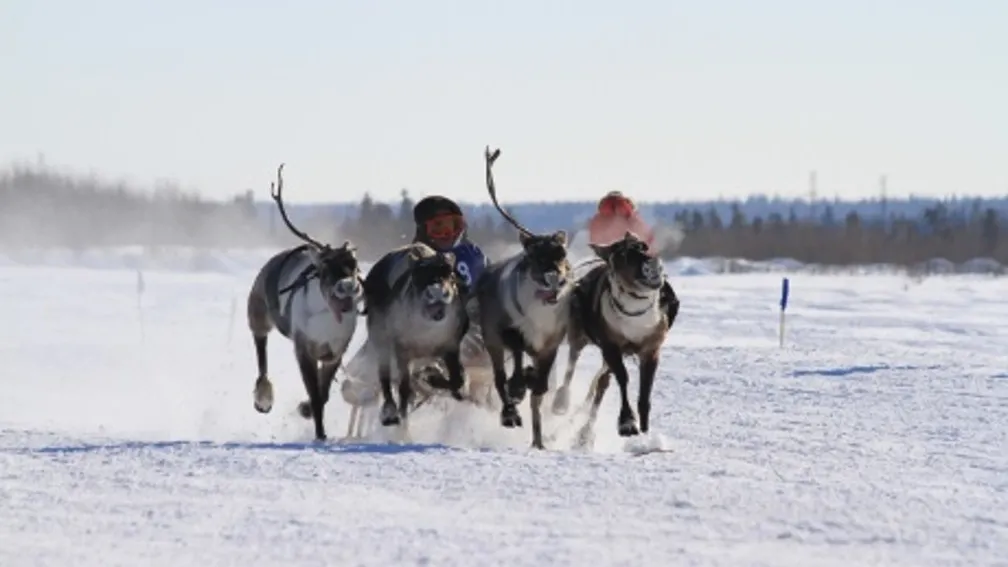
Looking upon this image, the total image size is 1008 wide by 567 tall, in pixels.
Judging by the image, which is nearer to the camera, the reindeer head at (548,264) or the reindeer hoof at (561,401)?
the reindeer head at (548,264)

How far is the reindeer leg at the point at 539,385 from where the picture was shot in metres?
12.5

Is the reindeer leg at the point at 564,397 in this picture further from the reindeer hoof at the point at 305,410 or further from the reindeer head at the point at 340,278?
the reindeer head at the point at 340,278

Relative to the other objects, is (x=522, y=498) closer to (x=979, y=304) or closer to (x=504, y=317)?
(x=504, y=317)

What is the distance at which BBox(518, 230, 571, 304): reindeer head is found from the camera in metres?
11.8

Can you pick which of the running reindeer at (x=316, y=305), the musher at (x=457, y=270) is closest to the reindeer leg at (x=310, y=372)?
the running reindeer at (x=316, y=305)

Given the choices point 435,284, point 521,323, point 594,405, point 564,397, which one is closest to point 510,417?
point 521,323

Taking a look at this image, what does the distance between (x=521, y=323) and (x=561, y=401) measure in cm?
163

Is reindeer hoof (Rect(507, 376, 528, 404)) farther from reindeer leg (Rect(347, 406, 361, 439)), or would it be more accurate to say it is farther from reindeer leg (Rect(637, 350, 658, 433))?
reindeer leg (Rect(347, 406, 361, 439))

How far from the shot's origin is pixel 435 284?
1202cm

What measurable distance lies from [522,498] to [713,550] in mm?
1601

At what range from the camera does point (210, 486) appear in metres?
9.63

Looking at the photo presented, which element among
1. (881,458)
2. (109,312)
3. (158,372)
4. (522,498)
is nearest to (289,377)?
(158,372)

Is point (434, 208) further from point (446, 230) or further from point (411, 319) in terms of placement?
point (411, 319)

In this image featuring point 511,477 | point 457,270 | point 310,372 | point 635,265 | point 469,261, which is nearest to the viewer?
point 511,477
